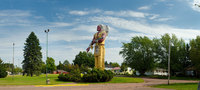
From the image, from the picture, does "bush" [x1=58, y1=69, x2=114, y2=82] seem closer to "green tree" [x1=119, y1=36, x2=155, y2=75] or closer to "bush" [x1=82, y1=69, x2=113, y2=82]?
"bush" [x1=82, y1=69, x2=113, y2=82]

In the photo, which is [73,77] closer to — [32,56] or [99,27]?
[99,27]

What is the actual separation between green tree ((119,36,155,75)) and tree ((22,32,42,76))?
1042 inches

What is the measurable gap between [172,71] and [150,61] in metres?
6.69

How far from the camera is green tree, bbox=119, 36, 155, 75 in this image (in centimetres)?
5844

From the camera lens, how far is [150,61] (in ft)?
191

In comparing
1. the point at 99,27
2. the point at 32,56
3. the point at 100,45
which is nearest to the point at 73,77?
the point at 100,45

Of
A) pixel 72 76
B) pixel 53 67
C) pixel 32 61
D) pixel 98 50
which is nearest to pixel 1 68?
pixel 32 61

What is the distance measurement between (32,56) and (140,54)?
32003mm

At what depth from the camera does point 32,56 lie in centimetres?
5750

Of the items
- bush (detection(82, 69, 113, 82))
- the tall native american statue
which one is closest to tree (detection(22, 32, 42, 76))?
the tall native american statue

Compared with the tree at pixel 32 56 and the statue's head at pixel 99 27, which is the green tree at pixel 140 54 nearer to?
the statue's head at pixel 99 27

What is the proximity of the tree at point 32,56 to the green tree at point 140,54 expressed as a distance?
26.5m

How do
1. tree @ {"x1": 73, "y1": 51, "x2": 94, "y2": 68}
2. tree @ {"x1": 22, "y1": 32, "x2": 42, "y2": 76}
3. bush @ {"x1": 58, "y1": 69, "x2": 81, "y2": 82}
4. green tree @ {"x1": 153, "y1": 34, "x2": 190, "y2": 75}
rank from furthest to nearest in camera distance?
tree @ {"x1": 73, "y1": 51, "x2": 94, "y2": 68}, tree @ {"x1": 22, "y1": 32, "x2": 42, "y2": 76}, green tree @ {"x1": 153, "y1": 34, "x2": 190, "y2": 75}, bush @ {"x1": 58, "y1": 69, "x2": 81, "y2": 82}

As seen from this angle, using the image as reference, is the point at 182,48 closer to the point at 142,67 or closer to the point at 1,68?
the point at 142,67
